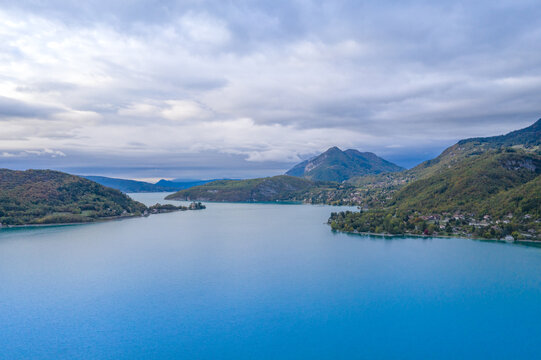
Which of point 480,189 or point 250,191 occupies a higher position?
point 250,191

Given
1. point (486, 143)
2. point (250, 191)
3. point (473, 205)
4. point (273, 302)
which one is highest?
point (486, 143)

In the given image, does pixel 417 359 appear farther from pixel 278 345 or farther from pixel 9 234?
pixel 9 234

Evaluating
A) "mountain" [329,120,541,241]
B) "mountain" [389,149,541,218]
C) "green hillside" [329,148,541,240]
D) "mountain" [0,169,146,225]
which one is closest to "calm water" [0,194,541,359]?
"mountain" [329,120,541,241]

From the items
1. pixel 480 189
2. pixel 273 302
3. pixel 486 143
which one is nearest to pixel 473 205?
pixel 480 189

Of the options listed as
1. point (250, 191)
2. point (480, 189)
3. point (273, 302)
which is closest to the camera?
point (273, 302)

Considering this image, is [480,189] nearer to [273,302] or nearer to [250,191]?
[273,302]

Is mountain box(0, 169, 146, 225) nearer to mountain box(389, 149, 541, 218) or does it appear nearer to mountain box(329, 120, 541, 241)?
mountain box(329, 120, 541, 241)
